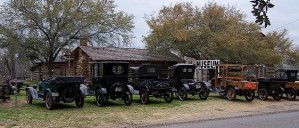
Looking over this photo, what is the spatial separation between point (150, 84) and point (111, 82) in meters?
2.19

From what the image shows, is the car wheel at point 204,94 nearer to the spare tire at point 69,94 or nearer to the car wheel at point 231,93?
the car wheel at point 231,93

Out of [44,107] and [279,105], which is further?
[279,105]

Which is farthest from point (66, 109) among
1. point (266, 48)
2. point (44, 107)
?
point (266, 48)

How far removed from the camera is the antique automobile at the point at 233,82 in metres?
22.1

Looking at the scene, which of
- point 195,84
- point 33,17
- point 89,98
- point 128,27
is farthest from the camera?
point 128,27

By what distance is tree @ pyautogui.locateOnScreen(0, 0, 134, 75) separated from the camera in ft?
103

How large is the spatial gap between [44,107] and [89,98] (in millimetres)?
4018

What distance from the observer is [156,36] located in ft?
A: 109

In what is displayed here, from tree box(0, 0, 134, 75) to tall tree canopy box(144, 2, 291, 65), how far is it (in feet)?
13.0

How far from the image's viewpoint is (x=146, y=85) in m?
19.4

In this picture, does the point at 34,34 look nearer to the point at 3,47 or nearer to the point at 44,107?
the point at 3,47

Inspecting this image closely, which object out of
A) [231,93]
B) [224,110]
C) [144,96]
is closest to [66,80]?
[144,96]

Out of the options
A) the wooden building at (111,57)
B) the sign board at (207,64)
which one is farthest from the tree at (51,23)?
the sign board at (207,64)

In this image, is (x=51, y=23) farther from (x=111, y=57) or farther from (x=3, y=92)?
(x=3, y=92)
